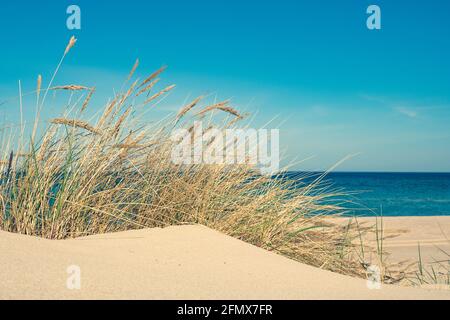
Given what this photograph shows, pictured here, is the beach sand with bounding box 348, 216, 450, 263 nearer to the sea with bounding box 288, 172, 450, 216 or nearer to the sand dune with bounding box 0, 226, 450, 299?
the sea with bounding box 288, 172, 450, 216

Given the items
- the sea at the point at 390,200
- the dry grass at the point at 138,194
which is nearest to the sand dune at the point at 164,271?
the dry grass at the point at 138,194

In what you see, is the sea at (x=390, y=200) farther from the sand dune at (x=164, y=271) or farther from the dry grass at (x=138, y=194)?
the sand dune at (x=164, y=271)

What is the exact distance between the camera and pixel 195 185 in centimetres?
330

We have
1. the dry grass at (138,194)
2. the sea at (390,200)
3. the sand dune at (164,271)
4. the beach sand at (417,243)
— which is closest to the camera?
the sand dune at (164,271)

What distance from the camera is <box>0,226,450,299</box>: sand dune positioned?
5.41ft

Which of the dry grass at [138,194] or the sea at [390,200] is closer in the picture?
the dry grass at [138,194]

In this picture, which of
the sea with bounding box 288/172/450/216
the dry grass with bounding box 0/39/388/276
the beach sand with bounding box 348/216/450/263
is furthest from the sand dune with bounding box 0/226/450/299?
the beach sand with bounding box 348/216/450/263

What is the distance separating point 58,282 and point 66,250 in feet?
1.73

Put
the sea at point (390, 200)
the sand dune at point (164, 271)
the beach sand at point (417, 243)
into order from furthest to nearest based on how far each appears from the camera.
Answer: the beach sand at point (417, 243) < the sea at point (390, 200) < the sand dune at point (164, 271)

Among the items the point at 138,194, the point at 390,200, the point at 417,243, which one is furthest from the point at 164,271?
the point at 390,200

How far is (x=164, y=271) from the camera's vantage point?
1992 mm

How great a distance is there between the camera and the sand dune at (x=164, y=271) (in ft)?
5.41

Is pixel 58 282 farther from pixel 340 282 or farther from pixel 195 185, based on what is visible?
pixel 195 185
